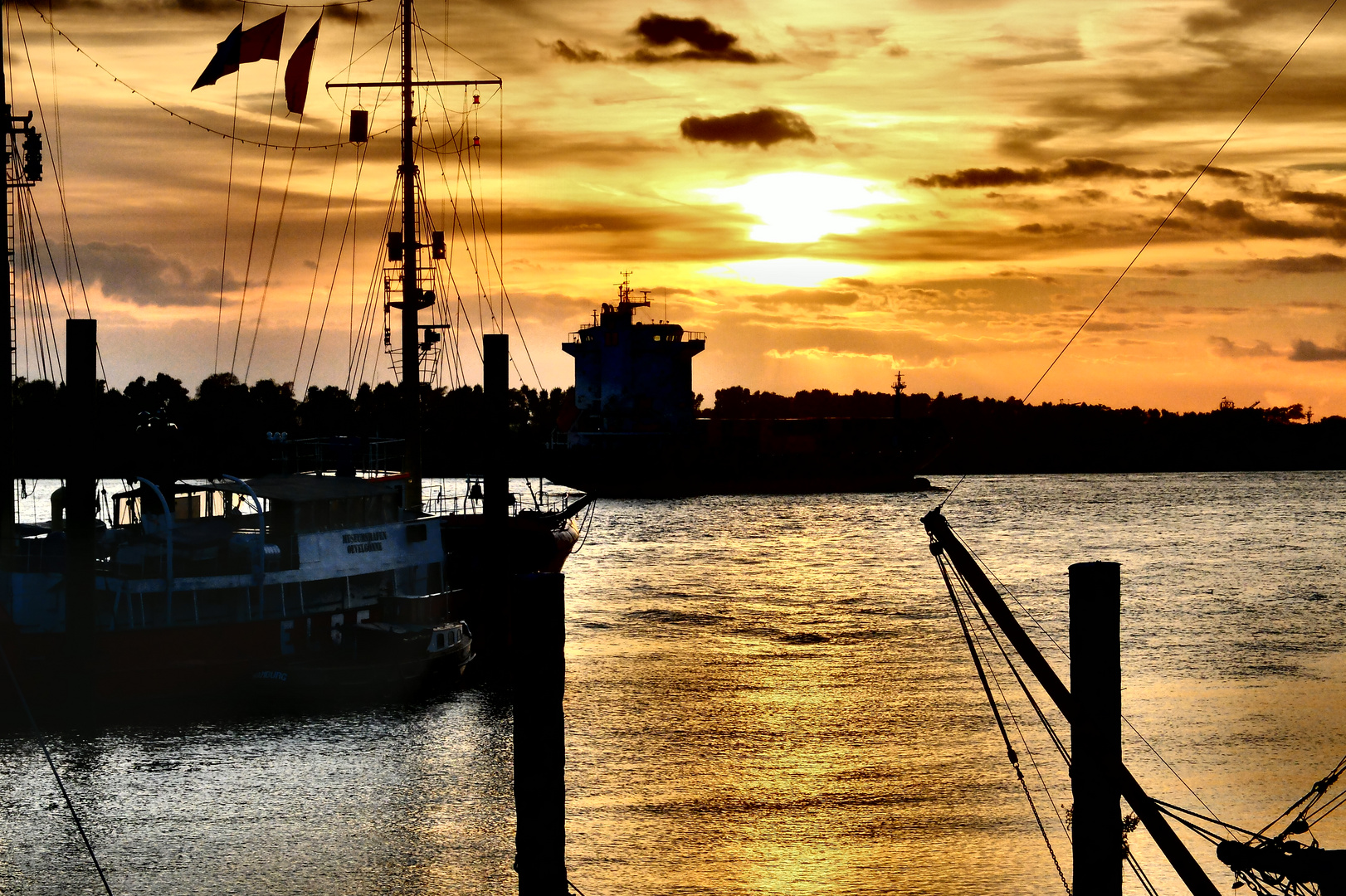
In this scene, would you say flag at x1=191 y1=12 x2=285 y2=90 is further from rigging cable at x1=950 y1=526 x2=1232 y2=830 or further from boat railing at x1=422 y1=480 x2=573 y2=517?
rigging cable at x1=950 y1=526 x2=1232 y2=830

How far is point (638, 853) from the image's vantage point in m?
23.1

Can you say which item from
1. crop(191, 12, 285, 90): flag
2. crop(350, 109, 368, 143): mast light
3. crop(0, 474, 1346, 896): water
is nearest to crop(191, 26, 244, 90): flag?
crop(191, 12, 285, 90): flag

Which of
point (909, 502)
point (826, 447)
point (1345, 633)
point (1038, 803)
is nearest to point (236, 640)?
point (1038, 803)

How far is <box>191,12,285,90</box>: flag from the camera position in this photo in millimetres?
36531

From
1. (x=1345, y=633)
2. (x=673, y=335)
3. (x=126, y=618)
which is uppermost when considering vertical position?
(x=673, y=335)

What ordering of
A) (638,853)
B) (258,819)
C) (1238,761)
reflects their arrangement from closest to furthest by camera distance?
(638,853) < (258,819) < (1238,761)

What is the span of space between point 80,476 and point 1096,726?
25217 millimetres

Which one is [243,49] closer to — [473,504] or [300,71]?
[300,71]

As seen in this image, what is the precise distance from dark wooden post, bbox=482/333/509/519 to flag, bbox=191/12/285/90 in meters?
11.4

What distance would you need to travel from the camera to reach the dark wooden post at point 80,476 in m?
29.7

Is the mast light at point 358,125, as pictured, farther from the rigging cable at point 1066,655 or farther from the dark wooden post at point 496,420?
the rigging cable at point 1066,655

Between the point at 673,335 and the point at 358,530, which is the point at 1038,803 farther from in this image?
the point at 673,335

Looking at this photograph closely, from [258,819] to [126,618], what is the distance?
10197 mm

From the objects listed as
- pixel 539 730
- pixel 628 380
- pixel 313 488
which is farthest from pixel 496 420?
pixel 628 380
